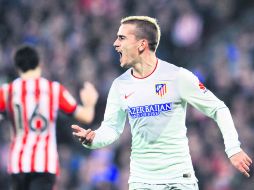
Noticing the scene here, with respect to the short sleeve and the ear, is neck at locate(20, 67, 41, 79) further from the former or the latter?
the short sleeve

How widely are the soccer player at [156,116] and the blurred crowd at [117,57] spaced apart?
4.94 m

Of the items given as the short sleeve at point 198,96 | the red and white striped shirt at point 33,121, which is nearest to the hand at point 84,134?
the short sleeve at point 198,96

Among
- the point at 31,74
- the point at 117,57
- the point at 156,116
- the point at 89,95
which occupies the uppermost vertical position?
the point at 117,57

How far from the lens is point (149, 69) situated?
264 inches

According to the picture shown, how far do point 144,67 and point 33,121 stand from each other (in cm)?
147

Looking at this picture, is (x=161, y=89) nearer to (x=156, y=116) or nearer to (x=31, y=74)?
(x=156, y=116)

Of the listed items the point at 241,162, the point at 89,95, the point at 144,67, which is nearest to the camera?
the point at 241,162

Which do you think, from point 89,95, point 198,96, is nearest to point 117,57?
point 89,95

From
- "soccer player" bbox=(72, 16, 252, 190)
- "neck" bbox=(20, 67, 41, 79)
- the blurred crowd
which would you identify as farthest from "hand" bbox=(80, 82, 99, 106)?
the blurred crowd

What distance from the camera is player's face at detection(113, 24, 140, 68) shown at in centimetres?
673

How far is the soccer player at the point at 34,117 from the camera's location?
7.76 meters

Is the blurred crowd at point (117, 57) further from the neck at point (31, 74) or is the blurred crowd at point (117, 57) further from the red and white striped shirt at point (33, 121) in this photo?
the neck at point (31, 74)

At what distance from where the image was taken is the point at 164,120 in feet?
21.4

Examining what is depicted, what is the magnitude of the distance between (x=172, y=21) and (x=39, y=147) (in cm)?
712
